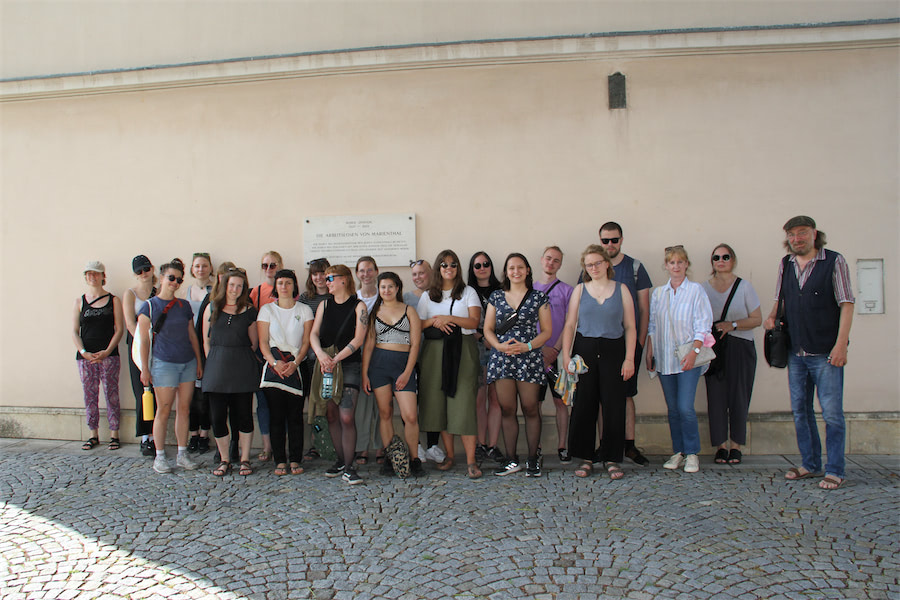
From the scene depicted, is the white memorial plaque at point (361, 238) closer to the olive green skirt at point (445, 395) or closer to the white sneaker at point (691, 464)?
the olive green skirt at point (445, 395)

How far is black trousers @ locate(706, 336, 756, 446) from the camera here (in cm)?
521

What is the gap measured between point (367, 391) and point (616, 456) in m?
2.15

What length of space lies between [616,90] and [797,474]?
12.8 ft

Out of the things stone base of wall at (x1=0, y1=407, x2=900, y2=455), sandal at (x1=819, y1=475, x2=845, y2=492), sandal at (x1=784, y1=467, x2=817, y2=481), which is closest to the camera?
sandal at (x1=819, y1=475, x2=845, y2=492)

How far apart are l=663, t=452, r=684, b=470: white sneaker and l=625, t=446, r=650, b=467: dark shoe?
179 millimetres

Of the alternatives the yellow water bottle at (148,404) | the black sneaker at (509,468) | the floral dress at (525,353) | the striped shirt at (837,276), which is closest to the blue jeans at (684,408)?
the striped shirt at (837,276)

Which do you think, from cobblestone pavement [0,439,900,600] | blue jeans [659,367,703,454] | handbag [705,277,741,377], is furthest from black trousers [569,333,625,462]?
handbag [705,277,741,377]

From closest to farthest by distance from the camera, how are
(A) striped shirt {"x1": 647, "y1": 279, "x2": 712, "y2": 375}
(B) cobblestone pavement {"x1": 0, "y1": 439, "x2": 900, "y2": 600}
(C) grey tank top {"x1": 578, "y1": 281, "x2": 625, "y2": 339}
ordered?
(B) cobblestone pavement {"x1": 0, "y1": 439, "x2": 900, "y2": 600}, (C) grey tank top {"x1": 578, "y1": 281, "x2": 625, "y2": 339}, (A) striped shirt {"x1": 647, "y1": 279, "x2": 712, "y2": 375}

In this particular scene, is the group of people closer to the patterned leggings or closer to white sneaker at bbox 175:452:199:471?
white sneaker at bbox 175:452:199:471

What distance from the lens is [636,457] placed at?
5191mm

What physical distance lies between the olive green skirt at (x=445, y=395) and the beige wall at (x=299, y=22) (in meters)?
3.37

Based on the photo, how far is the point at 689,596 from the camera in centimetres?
288

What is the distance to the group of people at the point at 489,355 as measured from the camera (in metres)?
4.69

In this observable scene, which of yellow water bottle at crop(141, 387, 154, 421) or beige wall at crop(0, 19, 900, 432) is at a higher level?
beige wall at crop(0, 19, 900, 432)
